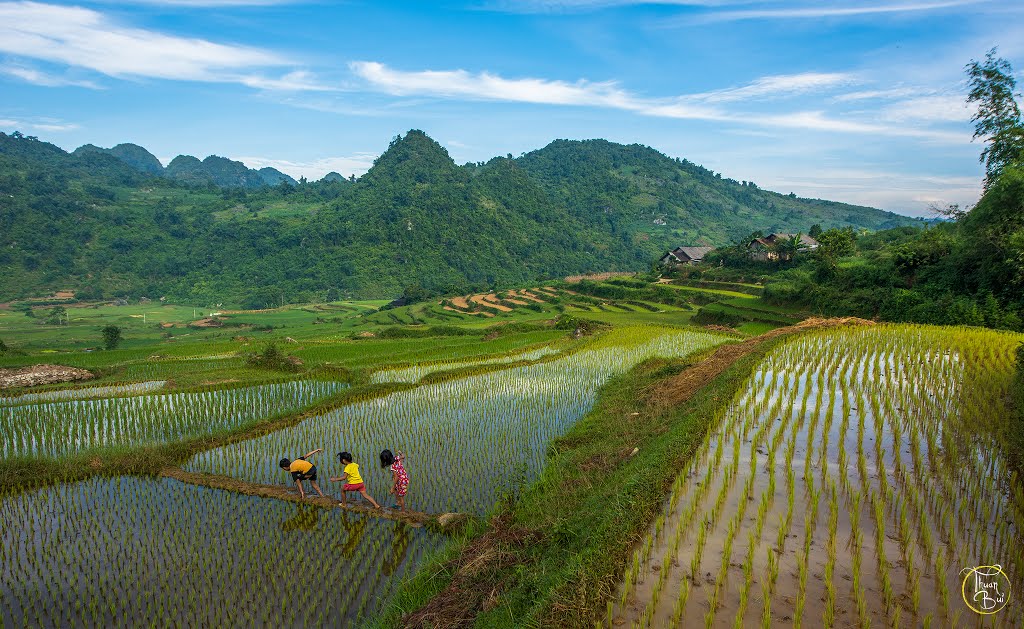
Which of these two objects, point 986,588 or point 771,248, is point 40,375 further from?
point 771,248

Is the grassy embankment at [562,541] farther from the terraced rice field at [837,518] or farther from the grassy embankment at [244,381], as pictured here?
the grassy embankment at [244,381]

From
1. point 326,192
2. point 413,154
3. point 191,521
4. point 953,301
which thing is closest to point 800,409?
point 191,521

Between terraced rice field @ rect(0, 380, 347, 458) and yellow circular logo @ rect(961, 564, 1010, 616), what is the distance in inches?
436

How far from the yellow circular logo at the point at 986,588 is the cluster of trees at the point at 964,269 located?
56.4 ft

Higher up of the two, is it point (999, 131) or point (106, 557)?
point (999, 131)

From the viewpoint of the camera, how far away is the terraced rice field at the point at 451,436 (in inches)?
307

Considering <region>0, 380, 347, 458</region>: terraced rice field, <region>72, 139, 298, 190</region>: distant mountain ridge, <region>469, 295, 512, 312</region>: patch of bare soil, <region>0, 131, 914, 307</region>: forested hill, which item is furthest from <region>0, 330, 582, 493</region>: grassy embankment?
<region>72, 139, 298, 190</region>: distant mountain ridge

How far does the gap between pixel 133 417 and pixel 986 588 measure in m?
13.1

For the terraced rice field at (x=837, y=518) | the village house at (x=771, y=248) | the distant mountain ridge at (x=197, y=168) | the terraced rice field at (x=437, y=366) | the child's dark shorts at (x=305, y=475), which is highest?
the distant mountain ridge at (x=197, y=168)

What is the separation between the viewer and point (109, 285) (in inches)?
2805

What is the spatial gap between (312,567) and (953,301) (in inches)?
881

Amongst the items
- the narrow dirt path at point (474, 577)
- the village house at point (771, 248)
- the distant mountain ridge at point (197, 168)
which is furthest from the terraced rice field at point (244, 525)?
the distant mountain ridge at point (197, 168)

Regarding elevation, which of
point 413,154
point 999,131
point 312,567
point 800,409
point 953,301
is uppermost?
point 413,154

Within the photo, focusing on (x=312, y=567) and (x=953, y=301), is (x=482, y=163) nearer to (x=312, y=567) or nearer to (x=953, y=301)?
(x=953, y=301)
